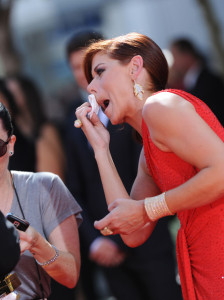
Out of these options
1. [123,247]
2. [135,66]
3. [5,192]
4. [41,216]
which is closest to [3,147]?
[5,192]

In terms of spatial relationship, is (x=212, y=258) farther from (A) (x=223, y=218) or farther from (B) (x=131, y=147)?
(B) (x=131, y=147)

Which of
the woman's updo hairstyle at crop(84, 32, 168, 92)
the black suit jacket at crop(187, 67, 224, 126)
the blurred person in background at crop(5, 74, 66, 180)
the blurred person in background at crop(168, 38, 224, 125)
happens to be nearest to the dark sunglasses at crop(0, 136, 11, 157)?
the woman's updo hairstyle at crop(84, 32, 168, 92)

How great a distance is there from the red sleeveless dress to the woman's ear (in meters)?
0.25

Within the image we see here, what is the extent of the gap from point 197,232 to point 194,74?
4.18 meters

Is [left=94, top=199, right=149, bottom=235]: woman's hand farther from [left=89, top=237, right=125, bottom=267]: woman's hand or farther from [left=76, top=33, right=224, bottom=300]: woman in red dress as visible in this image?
[left=89, top=237, right=125, bottom=267]: woman's hand

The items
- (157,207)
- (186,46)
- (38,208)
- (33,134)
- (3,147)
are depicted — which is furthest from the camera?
(186,46)

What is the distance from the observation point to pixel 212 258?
224 centimetres

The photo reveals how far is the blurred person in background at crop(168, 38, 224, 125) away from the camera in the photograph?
5207mm

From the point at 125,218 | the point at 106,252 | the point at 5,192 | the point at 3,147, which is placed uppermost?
the point at 3,147

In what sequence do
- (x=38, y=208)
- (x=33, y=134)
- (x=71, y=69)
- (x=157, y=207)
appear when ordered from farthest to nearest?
(x=33, y=134)
(x=71, y=69)
(x=38, y=208)
(x=157, y=207)

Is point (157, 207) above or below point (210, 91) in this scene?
above

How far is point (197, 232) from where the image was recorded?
7.49 feet

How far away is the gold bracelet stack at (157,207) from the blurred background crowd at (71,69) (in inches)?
30.4

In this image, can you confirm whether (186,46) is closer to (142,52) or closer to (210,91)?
(210,91)
